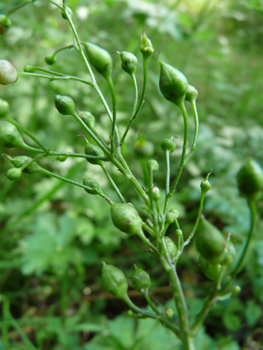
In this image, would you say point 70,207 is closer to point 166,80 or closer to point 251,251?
point 251,251

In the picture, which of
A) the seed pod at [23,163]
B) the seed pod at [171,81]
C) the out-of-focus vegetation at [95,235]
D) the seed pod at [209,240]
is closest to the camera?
the seed pod at [209,240]

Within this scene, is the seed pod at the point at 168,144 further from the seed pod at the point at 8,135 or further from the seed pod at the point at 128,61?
the seed pod at the point at 8,135

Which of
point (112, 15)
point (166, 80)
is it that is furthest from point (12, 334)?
point (112, 15)

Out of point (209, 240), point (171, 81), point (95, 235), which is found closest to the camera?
point (209, 240)

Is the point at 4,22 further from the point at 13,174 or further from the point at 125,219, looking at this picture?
the point at 125,219

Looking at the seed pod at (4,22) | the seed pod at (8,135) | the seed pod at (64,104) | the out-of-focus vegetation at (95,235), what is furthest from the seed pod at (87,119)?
the out-of-focus vegetation at (95,235)

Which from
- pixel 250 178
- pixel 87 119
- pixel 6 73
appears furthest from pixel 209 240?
pixel 6 73
